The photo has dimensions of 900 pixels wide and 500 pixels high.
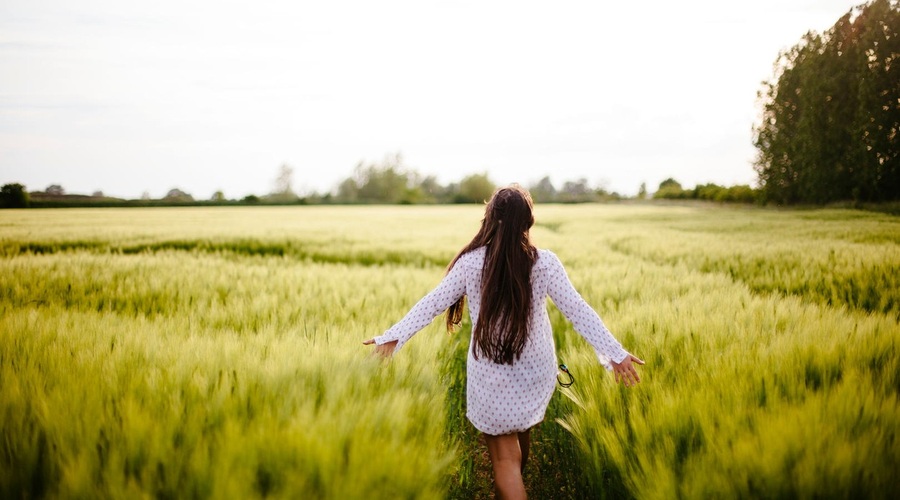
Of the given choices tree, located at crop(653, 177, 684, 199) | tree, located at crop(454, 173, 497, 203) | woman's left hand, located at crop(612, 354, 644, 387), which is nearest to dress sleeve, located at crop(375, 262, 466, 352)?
woman's left hand, located at crop(612, 354, 644, 387)

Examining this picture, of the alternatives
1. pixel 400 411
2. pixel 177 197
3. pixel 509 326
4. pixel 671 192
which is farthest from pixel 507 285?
pixel 671 192

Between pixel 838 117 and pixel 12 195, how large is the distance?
49951mm

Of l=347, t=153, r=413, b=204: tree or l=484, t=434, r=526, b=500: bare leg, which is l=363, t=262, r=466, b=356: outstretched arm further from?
l=347, t=153, r=413, b=204: tree

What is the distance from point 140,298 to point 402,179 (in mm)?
78216

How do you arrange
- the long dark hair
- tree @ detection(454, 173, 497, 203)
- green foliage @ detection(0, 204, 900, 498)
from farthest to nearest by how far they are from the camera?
tree @ detection(454, 173, 497, 203) → the long dark hair → green foliage @ detection(0, 204, 900, 498)

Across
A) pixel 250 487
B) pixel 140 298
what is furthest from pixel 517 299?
pixel 140 298

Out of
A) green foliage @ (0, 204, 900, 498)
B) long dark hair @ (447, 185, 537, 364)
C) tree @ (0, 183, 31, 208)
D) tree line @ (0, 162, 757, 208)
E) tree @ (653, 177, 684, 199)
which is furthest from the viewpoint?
tree @ (653, 177, 684, 199)

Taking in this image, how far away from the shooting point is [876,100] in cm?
2053

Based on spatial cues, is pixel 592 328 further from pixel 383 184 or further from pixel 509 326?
pixel 383 184

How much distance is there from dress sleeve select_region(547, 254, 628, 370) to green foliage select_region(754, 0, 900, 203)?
94.5 feet

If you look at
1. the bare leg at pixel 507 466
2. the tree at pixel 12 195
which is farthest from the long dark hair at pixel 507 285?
the tree at pixel 12 195

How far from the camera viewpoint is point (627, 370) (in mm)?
1849

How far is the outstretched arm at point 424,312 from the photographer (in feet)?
6.31

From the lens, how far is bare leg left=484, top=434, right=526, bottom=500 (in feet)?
5.38
